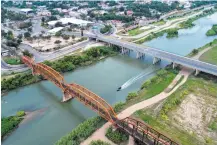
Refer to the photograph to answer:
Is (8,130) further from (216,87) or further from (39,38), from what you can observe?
(39,38)

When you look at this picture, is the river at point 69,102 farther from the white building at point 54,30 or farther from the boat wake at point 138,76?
the white building at point 54,30

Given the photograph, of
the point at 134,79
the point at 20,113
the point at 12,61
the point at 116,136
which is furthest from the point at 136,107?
the point at 12,61

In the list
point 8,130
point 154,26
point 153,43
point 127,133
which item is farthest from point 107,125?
point 154,26

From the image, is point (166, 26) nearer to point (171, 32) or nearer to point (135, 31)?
point (171, 32)

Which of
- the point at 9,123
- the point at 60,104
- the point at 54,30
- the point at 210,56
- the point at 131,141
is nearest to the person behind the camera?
the point at 131,141

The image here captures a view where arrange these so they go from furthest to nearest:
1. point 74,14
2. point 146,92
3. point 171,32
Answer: point 74,14
point 171,32
point 146,92

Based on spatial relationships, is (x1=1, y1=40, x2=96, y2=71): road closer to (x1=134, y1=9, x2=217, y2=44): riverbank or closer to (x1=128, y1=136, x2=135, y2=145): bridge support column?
(x1=134, y1=9, x2=217, y2=44): riverbank

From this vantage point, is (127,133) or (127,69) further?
(127,69)

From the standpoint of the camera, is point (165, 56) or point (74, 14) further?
point (74, 14)
